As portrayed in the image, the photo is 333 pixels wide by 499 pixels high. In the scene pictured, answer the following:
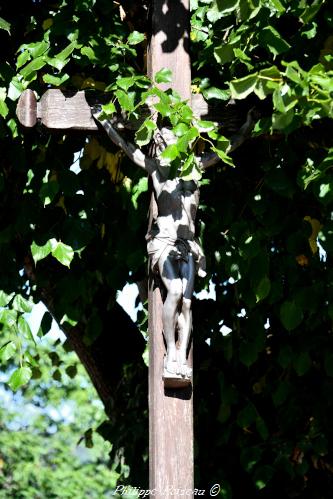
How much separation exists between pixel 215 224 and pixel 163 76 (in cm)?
166

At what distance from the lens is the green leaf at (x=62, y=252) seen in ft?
22.2

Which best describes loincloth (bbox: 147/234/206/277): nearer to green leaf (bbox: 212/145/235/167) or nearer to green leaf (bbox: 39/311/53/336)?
green leaf (bbox: 212/145/235/167)

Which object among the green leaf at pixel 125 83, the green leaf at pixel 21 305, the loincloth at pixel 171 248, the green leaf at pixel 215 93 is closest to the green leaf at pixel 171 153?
the loincloth at pixel 171 248

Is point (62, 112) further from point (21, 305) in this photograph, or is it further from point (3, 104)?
point (21, 305)

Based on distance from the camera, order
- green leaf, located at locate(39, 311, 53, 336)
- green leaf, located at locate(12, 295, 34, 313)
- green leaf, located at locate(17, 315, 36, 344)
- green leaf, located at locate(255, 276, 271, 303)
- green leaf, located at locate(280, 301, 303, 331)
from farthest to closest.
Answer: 1. green leaf, located at locate(39, 311, 53, 336)
2. green leaf, located at locate(12, 295, 34, 313)
3. green leaf, located at locate(17, 315, 36, 344)
4. green leaf, located at locate(280, 301, 303, 331)
5. green leaf, located at locate(255, 276, 271, 303)

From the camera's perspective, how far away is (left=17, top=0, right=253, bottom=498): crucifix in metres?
5.25

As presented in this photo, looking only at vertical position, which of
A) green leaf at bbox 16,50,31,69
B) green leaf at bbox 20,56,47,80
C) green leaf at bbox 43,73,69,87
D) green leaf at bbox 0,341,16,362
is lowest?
green leaf at bbox 0,341,16,362

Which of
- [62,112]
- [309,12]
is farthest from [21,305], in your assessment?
[309,12]

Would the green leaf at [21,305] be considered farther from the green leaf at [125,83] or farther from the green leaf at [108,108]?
the green leaf at [108,108]

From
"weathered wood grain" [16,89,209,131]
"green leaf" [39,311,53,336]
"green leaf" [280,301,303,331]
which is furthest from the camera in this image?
"green leaf" [39,311,53,336]

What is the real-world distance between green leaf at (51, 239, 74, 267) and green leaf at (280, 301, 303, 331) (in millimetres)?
1206

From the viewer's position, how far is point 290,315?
7031 millimetres

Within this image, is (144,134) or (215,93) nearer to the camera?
(144,134)

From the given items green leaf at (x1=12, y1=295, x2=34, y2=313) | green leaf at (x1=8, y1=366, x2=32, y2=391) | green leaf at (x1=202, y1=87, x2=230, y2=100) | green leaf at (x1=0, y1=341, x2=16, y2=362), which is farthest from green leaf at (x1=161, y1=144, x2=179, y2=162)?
green leaf at (x1=12, y1=295, x2=34, y2=313)
